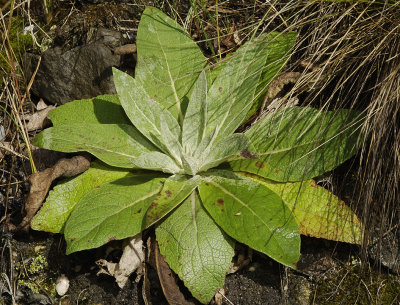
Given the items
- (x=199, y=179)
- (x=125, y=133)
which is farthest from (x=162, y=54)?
(x=199, y=179)

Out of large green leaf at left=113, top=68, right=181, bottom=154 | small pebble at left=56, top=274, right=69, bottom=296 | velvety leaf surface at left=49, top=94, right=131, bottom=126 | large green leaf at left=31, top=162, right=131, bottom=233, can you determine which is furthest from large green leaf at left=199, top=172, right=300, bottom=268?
small pebble at left=56, top=274, right=69, bottom=296

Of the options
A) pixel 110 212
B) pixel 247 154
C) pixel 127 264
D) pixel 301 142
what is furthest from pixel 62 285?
pixel 301 142

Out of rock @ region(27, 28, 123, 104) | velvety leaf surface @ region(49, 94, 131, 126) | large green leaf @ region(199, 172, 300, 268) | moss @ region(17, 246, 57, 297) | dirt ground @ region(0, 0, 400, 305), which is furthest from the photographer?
rock @ region(27, 28, 123, 104)

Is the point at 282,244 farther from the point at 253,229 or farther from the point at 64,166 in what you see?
the point at 64,166

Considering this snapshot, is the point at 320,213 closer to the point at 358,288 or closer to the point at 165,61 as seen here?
the point at 358,288

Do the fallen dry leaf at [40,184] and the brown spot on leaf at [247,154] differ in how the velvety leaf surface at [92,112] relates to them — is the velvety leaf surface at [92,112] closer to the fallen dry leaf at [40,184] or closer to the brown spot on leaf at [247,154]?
the fallen dry leaf at [40,184]

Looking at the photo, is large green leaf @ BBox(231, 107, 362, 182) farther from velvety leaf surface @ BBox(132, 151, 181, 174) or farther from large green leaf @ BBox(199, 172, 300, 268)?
velvety leaf surface @ BBox(132, 151, 181, 174)

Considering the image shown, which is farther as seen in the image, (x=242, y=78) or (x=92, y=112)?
(x=92, y=112)
